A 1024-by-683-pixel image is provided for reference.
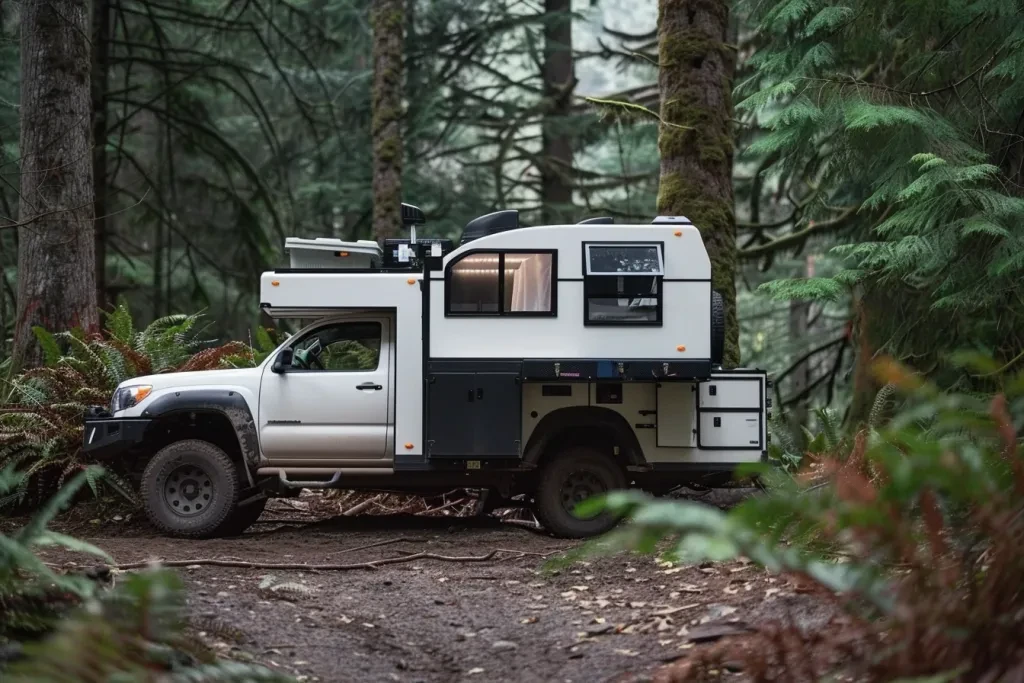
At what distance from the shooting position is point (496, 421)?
9.12 meters

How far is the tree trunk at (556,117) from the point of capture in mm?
19547

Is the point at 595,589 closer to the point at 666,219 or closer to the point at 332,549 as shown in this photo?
the point at 332,549

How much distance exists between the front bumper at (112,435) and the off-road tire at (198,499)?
27cm

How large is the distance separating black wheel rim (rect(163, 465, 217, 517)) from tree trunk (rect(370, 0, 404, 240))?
6029 millimetres

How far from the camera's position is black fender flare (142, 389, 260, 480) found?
9.42 metres

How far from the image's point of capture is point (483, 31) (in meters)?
20.1

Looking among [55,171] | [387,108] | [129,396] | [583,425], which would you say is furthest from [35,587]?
[387,108]

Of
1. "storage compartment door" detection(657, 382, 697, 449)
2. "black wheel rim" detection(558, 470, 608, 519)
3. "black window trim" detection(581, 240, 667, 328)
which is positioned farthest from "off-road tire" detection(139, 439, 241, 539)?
"storage compartment door" detection(657, 382, 697, 449)

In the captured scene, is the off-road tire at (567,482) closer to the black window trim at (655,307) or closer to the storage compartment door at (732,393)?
the storage compartment door at (732,393)

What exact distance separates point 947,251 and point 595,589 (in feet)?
13.4

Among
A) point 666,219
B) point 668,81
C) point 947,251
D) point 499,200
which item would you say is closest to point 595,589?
point 666,219

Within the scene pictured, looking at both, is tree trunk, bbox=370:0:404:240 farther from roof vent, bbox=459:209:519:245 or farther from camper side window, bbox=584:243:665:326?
camper side window, bbox=584:243:665:326

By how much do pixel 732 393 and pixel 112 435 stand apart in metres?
5.54

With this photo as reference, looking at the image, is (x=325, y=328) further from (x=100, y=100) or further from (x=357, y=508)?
(x=100, y=100)
